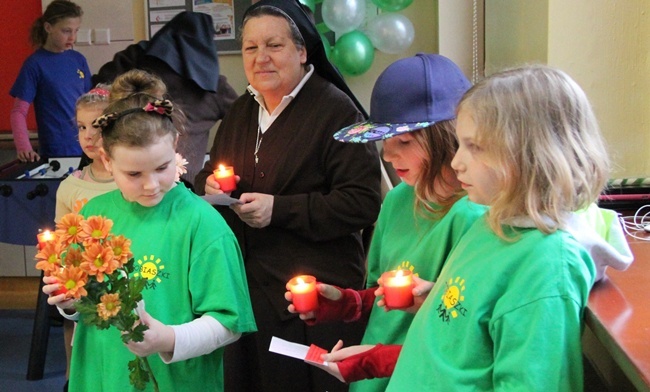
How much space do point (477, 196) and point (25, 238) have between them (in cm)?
293

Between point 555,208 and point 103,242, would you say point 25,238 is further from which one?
point 555,208

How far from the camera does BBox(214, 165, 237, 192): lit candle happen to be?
7.75ft

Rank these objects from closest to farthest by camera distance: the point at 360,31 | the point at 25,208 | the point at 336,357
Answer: the point at 336,357 → the point at 25,208 → the point at 360,31

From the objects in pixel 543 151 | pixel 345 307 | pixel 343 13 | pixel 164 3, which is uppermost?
pixel 164 3

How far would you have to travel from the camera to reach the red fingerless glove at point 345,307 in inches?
73.2

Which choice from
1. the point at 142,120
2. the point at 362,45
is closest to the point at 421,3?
the point at 362,45

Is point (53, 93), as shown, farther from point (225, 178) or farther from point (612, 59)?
point (612, 59)

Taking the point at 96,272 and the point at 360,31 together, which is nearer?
the point at 96,272

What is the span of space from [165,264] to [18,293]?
13.3 ft

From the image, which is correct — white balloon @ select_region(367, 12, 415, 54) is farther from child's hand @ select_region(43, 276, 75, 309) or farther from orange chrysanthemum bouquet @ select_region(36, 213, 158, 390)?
orange chrysanthemum bouquet @ select_region(36, 213, 158, 390)

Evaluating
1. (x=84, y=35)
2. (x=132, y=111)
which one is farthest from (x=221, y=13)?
(x=132, y=111)

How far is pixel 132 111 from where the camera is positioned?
191 cm

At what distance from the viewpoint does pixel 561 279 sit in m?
1.22

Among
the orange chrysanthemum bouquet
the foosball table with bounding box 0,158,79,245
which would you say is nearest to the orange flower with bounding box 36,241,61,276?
the orange chrysanthemum bouquet
